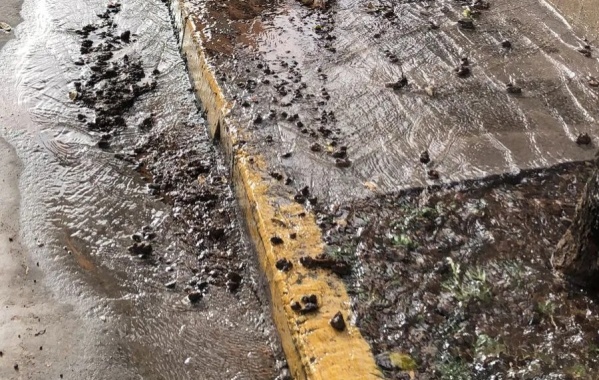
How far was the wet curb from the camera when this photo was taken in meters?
2.39

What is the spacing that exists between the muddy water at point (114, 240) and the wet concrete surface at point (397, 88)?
540 millimetres

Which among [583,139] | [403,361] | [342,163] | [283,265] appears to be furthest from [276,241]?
[583,139]

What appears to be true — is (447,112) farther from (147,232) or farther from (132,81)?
(132,81)

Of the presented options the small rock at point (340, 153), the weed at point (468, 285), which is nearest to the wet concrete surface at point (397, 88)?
the small rock at point (340, 153)

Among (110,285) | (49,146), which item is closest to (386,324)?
(110,285)

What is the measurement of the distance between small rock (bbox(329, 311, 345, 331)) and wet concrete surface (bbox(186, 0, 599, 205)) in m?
0.83

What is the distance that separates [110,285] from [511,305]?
2.02 meters

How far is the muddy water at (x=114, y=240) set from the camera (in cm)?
286

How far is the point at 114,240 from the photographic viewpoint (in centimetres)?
344

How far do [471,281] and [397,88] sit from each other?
1668mm

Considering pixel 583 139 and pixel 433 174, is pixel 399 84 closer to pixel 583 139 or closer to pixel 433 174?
pixel 433 174

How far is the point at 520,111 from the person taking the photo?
147 inches

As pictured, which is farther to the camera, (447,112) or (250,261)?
(447,112)

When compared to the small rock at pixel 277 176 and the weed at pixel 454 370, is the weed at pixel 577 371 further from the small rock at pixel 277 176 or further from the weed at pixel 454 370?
the small rock at pixel 277 176
